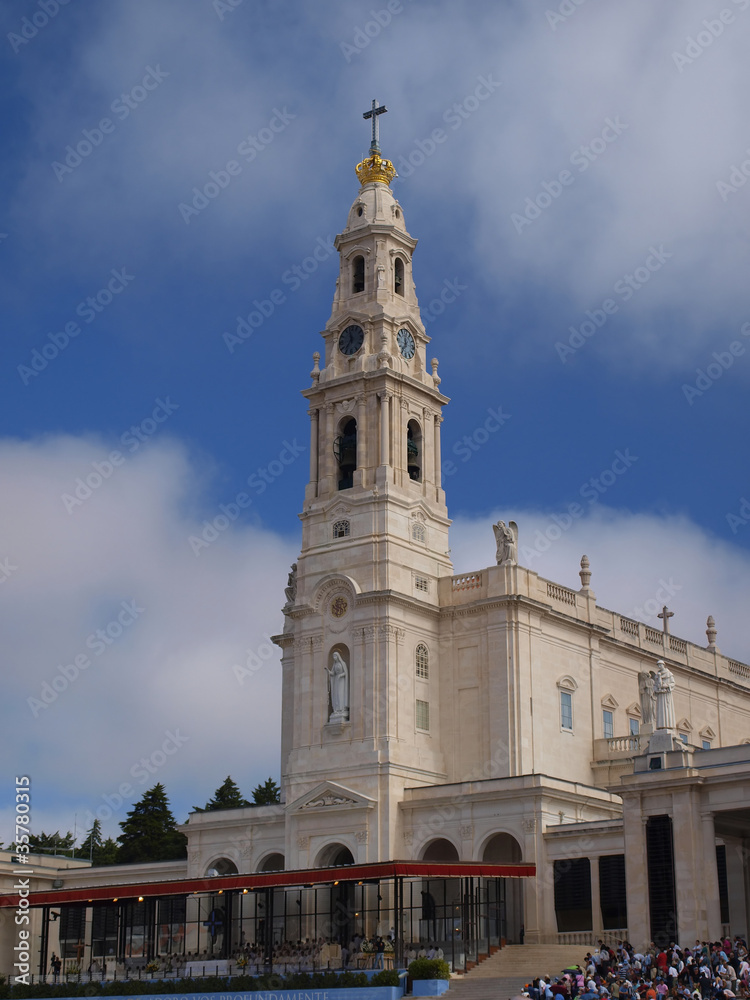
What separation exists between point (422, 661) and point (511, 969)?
17461 millimetres

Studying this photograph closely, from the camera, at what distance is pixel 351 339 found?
70.8 metres

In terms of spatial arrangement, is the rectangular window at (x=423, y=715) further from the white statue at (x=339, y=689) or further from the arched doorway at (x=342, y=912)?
the arched doorway at (x=342, y=912)

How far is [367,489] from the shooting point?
67062 mm

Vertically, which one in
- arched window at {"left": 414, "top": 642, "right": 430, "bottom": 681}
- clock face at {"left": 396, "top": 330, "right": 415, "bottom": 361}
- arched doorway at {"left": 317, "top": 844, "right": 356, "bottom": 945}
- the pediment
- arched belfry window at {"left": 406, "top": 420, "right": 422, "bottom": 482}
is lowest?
arched doorway at {"left": 317, "top": 844, "right": 356, "bottom": 945}

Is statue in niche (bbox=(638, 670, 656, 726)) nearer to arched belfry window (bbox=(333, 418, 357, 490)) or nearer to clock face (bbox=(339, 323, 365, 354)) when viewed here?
arched belfry window (bbox=(333, 418, 357, 490))

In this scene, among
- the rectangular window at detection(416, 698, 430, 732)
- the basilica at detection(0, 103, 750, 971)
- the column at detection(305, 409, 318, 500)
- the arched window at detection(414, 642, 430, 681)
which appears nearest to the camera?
the basilica at detection(0, 103, 750, 971)

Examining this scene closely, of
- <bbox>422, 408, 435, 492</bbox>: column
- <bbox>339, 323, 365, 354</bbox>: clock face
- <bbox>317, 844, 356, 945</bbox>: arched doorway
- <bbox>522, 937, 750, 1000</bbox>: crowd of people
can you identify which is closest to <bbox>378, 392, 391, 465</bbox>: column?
<bbox>422, 408, 435, 492</bbox>: column

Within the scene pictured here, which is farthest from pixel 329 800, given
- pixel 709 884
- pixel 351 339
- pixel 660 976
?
pixel 660 976

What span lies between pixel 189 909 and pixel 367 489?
20.2m

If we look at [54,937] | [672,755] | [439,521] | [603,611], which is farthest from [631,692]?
[54,937]

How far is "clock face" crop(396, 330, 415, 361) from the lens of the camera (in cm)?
7038

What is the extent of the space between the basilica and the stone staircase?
115 centimetres

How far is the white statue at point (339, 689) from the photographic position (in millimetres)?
64125

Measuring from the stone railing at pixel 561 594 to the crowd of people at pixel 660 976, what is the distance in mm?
25124
